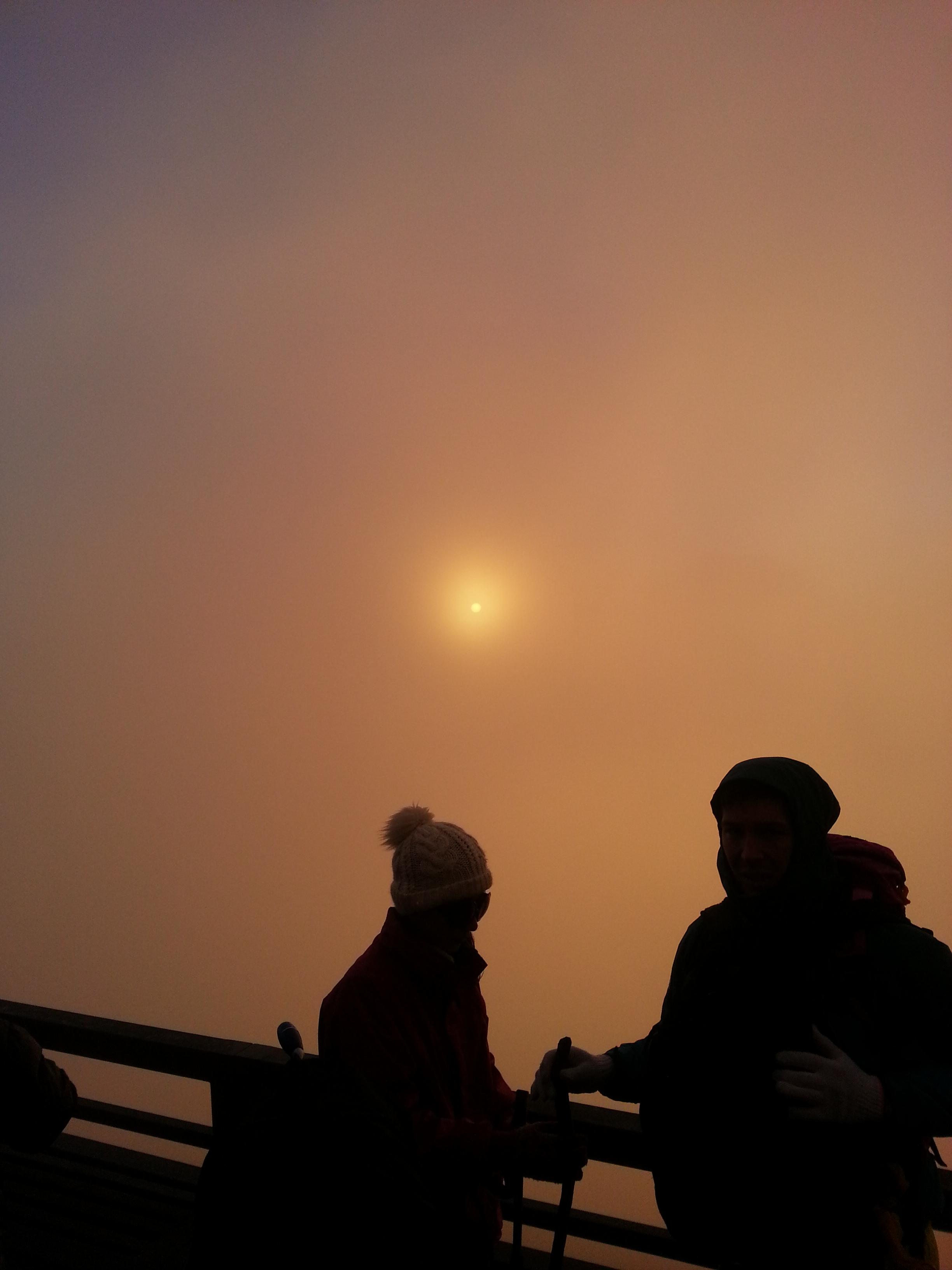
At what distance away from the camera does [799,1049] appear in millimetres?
1407

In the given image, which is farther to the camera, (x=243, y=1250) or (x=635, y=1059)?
(x=635, y=1059)

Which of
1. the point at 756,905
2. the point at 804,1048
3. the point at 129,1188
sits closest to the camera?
the point at 804,1048

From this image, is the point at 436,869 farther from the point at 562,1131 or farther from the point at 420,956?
the point at 562,1131

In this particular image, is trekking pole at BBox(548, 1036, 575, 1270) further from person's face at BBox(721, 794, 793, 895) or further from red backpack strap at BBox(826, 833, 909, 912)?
red backpack strap at BBox(826, 833, 909, 912)

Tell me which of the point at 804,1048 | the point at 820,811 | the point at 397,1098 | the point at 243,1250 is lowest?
the point at 397,1098

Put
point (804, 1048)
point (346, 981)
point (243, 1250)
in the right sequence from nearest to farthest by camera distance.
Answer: point (243, 1250) → point (804, 1048) → point (346, 981)

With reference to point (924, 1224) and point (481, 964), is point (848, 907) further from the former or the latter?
point (481, 964)

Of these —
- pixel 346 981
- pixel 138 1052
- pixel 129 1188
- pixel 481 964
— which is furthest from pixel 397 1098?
pixel 129 1188

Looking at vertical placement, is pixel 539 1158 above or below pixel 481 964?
below

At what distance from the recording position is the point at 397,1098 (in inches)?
68.9

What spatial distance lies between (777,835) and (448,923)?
0.81m

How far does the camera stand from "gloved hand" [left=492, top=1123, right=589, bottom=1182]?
5.50 feet

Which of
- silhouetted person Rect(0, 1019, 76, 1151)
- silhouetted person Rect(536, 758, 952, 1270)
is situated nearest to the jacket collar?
silhouetted person Rect(536, 758, 952, 1270)

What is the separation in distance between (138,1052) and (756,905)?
1.72 m
